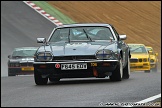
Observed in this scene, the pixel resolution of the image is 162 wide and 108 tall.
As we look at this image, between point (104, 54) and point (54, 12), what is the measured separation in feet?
94.0

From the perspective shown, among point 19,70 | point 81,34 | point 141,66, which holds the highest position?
point 81,34

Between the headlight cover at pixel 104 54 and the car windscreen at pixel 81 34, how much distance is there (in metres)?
1.18

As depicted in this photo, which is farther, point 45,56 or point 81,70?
point 45,56

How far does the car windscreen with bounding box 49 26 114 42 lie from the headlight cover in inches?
46.4

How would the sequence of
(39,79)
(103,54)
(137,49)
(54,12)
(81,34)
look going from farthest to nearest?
(54,12), (137,49), (81,34), (39,79), (103,54)

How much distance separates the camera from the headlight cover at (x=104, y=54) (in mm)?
13719

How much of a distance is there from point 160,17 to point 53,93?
35.0 metres

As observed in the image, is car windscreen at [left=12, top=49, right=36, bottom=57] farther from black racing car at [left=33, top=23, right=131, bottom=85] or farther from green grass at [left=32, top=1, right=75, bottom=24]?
green grass at [left=32, top=1, right=75, bottom=24]

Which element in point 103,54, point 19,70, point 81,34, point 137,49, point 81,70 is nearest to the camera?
point 81,70

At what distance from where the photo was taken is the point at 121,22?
43.0m

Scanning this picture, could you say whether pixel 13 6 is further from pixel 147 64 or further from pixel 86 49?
pixel 86 49

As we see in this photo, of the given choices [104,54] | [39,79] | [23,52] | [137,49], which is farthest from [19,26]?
[104,54]

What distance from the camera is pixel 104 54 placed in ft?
45.1

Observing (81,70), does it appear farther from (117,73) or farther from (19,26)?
(19,26)
